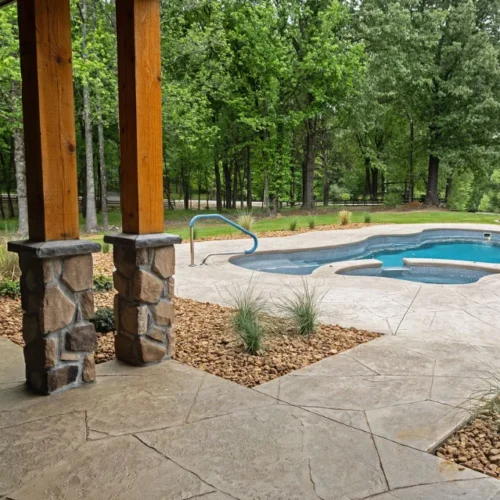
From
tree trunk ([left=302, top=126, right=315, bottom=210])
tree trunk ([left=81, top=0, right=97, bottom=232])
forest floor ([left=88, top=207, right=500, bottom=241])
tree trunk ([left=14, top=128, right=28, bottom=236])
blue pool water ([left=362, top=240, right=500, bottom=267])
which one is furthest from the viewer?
tree trunk ([left=302, top=126, right=315, bottom=210])

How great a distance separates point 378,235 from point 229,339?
8.22 meters

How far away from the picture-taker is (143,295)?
9.60 feet

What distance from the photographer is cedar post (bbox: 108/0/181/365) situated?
2775 millimetres

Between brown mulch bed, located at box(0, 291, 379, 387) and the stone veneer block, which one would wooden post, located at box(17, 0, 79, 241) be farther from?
brown mulch bed, located at box(0, 291, 379, 387)

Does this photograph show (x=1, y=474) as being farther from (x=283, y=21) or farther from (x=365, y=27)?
(x=365, y=27)

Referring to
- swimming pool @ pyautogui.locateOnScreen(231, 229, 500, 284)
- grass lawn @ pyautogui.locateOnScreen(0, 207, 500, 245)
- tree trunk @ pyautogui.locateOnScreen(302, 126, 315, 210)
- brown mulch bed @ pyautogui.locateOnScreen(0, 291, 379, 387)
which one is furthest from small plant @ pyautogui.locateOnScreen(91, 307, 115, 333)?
tree trunk @ pyautogui.locateOnScreen(302, 126, 315, 210)

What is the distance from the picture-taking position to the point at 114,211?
921 inches

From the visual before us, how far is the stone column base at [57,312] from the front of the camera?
2.53m

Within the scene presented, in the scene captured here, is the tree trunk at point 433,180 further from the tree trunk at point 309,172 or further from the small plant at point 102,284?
the small plant at point 102,284

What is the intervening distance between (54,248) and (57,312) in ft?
1.17

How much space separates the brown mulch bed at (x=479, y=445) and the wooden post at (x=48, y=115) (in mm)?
2237

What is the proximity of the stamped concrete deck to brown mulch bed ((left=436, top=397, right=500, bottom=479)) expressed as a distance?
0.06 m

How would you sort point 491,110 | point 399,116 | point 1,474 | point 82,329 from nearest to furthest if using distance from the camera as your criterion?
point 1,474 → point 82,329 → point 491,110 → point 399,116

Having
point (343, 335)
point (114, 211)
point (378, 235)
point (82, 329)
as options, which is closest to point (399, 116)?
point (378, 235)
